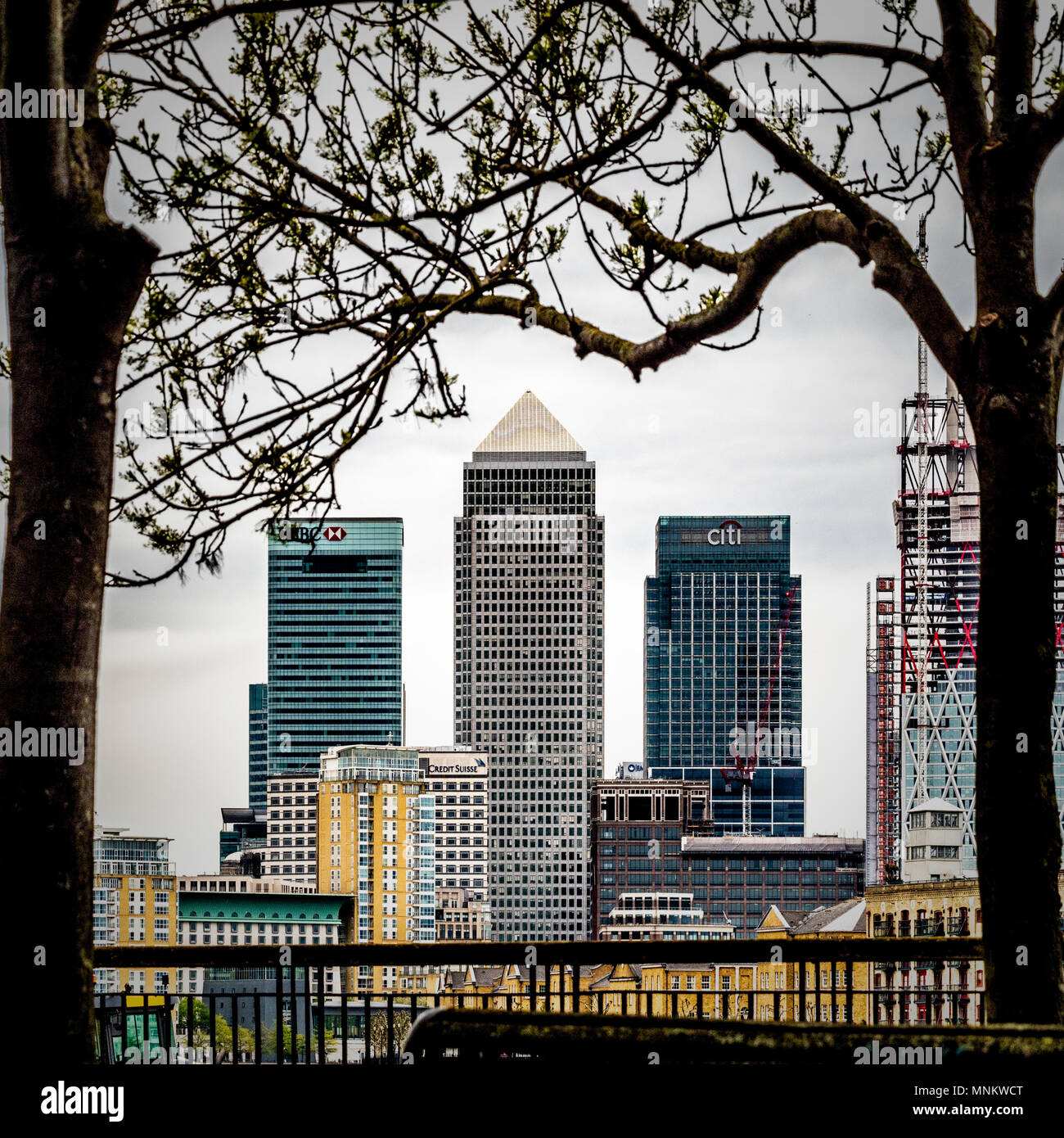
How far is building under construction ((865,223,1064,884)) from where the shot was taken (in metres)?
142

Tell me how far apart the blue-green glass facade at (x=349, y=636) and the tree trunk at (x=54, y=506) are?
632 ft

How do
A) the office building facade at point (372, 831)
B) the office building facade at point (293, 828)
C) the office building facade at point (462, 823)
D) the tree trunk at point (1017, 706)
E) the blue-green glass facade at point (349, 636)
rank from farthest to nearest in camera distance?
the blue-green glass facade at point (349, 636)
the office building facade at point (462, 823)
the office building facade at point (293, 828)
the office building facade at point (372, 831)
the tree trunk at point (1017, 706)

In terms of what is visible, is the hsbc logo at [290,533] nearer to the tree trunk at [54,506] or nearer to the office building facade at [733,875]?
the tree trunk at [54,506]

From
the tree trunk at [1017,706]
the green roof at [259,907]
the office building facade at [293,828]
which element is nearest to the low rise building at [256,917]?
the green roof at [259,907]

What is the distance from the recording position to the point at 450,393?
8320 millimetres

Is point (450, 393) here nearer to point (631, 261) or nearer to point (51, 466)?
point (631, 261)

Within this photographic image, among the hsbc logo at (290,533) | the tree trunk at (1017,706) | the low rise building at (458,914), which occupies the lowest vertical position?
the low rise building at (458,914)

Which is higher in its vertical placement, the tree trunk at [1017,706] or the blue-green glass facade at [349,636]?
the blue-green glass facade at [349,636]

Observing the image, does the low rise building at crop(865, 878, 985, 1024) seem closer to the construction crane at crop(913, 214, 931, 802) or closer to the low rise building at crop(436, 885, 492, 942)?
the construction crane at crop(913, 214, 931, 802)

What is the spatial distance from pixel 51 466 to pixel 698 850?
159 metres

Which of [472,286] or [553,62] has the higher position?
[553,62]

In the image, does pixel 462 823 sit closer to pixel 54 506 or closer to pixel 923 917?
pixel 923 917

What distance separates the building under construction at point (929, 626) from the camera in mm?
142000

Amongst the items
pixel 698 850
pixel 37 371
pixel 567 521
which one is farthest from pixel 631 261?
pixel 567 521
